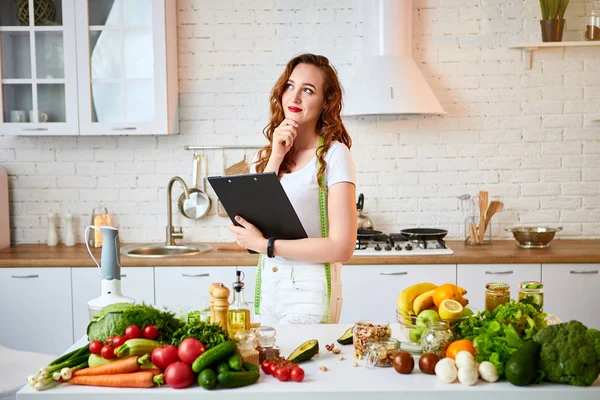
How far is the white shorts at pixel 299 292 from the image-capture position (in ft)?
8.85

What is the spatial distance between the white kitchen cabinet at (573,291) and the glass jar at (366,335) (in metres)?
2.15

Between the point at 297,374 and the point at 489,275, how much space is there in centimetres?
233

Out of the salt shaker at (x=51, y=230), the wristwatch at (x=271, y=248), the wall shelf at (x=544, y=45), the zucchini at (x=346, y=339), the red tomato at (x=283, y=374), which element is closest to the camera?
the red tomato at (x=283, y=374)

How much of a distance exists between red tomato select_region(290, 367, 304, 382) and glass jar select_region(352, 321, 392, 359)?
0.25 meters

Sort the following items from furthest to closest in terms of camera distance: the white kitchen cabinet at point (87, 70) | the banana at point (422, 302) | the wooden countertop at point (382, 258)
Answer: the white kitchen cabinet at point (87, 70) → the wooden countertop at point (382, 258) → the banana at point (422, 302)

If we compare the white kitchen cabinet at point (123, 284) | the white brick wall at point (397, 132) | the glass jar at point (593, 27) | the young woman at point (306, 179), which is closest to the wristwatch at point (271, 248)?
the young woman at point (306, 179)

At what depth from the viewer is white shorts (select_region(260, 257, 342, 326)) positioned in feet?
8.85

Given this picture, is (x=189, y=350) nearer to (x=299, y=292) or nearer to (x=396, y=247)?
(x=299, y=292)

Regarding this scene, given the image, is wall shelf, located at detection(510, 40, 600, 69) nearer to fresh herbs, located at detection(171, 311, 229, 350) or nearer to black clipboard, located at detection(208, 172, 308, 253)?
black clipboard, located at detection(208, 172, 308, 253)

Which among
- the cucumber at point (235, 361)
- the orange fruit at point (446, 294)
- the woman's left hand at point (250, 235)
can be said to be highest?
the woman's left hand at point (250, 235)

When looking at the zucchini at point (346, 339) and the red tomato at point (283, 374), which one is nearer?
the red tomato at point (283, 374)

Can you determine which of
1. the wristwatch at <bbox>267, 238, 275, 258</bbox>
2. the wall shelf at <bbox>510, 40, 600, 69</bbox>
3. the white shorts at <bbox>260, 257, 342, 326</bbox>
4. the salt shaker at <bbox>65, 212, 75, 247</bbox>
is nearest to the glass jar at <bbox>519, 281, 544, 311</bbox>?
the white shorts at <bbox>260, 257, 342, 326</bbox>

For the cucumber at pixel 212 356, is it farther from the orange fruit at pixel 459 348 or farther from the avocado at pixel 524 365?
the avocado at pixel 524 365

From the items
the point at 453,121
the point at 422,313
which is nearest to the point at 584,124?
the point at 453,121
